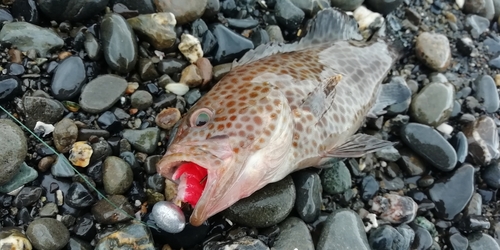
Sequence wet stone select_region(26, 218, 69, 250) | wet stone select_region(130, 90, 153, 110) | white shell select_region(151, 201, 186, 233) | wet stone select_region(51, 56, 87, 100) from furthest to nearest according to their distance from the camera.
Result: wet stone select_region(130, 90, 153, 110) → wet stone select_region(51, 56, 87, 100) → white shell select_region(151, 201, 186, 233) → wet stone select_region(26, 218, 69, 250)

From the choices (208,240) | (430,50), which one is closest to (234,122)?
(208,240)

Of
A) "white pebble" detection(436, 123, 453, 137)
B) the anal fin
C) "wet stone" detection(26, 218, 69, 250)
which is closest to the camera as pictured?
"wet stone" detection(26, 218, 69, 250)

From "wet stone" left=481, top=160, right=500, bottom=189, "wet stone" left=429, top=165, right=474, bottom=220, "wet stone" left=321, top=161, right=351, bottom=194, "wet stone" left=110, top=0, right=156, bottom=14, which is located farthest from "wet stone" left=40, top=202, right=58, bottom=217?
"wet stone" left=481, top=160, right=500, bottom=189

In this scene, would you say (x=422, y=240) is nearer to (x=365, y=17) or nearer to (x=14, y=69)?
(x=365, y=17)

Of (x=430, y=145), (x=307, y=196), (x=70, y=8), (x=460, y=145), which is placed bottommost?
(x=460, y=145)

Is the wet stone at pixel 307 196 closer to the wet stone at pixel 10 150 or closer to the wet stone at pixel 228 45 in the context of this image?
the wet stone at pixel 228 45

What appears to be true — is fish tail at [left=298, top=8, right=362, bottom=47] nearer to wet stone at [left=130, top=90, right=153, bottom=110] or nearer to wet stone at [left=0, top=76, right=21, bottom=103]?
wet stone at [left=130, top=90, right=153, bottom=110]

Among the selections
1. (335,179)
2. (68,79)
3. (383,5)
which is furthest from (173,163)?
(383,5)
